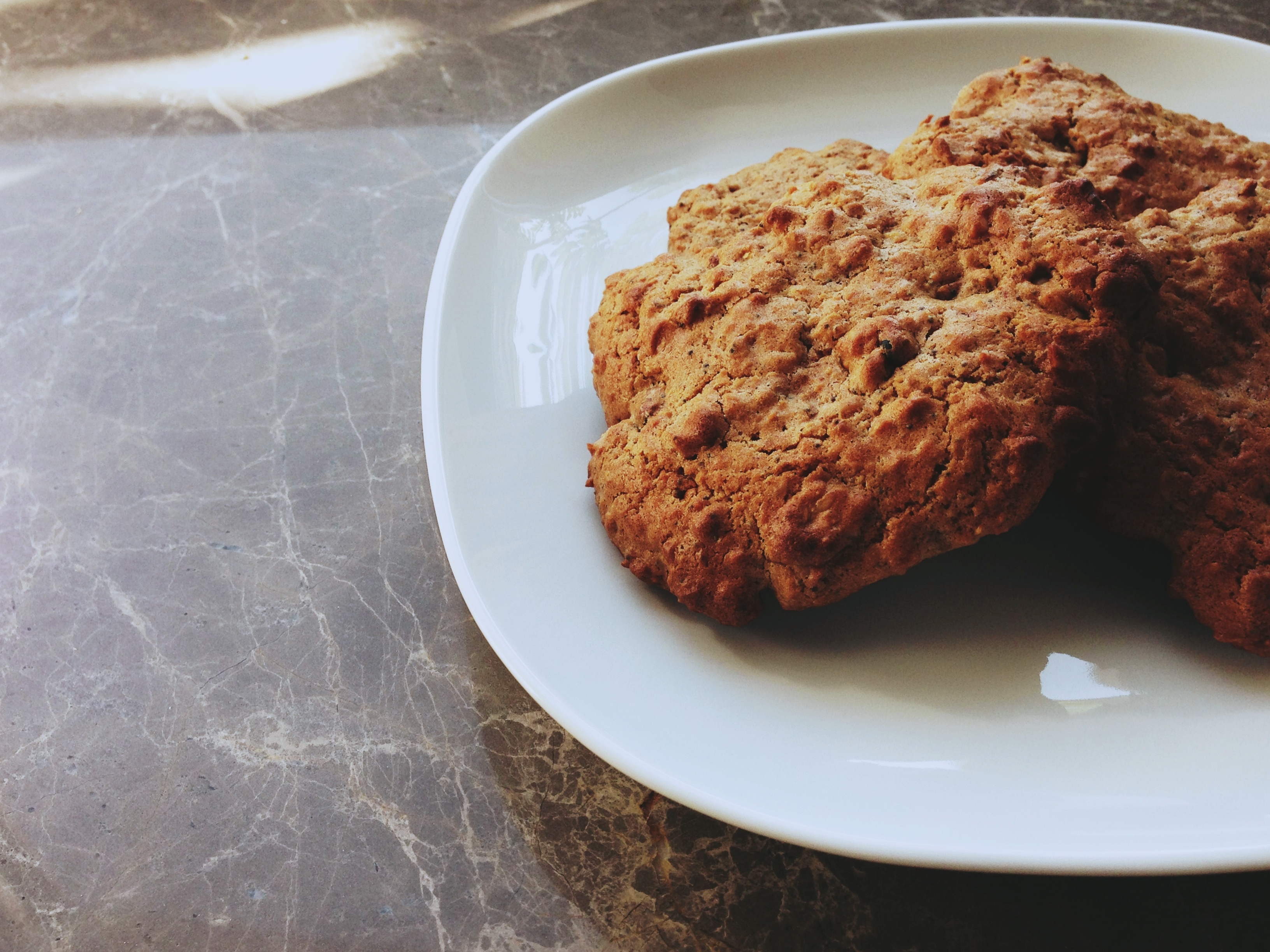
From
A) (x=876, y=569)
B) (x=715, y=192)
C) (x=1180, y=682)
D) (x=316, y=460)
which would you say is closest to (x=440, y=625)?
(x=316, y=460)

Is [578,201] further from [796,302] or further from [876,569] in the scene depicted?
[876,569]

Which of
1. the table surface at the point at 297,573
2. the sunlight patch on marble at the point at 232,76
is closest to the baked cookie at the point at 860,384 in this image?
the table surface at the point at 297,573

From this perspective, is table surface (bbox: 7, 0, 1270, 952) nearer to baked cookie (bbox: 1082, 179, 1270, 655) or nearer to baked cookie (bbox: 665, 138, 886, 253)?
baked cookie (bbox: 1082, 179, 1270, 655)

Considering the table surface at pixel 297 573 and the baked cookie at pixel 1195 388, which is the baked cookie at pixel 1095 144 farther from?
the table surface at pixel 297 573

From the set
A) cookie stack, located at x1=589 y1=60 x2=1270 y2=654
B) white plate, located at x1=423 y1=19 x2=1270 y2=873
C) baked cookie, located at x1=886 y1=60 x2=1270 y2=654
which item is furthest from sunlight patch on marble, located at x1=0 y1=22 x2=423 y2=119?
baked cookie, located at x1=886 y1=60 x2=1270 y2=654

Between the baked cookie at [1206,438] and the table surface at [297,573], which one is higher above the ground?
the baked cookie at [1206,438]

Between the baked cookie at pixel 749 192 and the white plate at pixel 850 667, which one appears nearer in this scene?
the white plate at pixel 850 667
